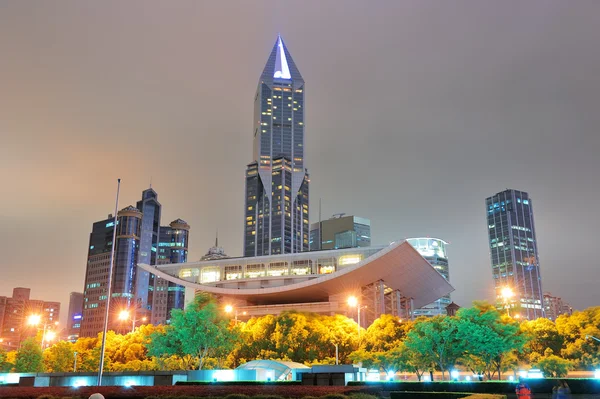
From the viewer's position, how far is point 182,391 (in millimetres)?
22891

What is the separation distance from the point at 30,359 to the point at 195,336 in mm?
16025

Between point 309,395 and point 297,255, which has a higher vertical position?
point 297,255

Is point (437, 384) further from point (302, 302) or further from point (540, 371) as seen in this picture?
point (302, 302)

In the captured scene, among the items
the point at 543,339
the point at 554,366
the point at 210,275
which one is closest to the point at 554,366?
the point at 554,366

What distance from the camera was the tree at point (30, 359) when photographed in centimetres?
4878

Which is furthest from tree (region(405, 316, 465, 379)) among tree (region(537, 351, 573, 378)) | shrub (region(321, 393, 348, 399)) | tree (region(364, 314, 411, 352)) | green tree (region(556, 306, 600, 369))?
shrub (region(321, 393, 348, 399))

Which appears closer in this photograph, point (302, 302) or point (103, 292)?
point (302, 302)

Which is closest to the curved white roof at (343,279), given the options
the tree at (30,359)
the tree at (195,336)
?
the tree at (195,336)

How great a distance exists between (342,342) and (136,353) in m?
23.7

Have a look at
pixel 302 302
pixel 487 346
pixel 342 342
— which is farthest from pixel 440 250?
pixel 487 346

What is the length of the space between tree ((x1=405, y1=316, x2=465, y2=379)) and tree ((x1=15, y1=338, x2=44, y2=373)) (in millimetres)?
33355

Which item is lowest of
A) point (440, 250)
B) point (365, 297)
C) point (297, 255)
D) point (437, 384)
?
point (437, 384)

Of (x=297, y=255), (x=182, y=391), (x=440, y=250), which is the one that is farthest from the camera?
(x=440, y=250)

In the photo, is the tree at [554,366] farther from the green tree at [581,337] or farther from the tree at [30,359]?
the tree at [30,359]
